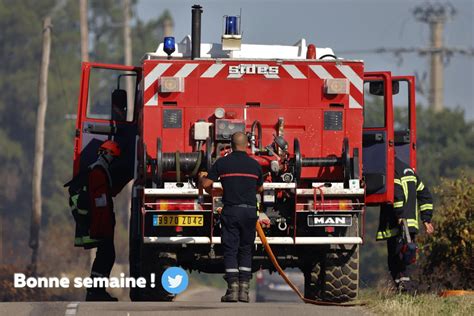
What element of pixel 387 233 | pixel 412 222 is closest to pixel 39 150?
pixel 387 233

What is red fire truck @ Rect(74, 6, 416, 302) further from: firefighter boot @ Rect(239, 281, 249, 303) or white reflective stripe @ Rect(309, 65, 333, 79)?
firefighter boot @ Rect(239, 281, 249, 303)

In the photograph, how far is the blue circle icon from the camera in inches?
586

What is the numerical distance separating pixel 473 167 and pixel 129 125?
150 feet

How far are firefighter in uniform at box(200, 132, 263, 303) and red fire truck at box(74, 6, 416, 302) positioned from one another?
66 centimetres

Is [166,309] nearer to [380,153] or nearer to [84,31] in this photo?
[380,153]

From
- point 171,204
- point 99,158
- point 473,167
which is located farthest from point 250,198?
point 473,167

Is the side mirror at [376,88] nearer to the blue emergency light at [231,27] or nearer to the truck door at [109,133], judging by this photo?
the blue emergency light at [231,27]

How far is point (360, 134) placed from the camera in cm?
1489

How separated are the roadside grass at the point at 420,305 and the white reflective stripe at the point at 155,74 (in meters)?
3.15

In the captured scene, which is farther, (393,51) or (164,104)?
(393,51)

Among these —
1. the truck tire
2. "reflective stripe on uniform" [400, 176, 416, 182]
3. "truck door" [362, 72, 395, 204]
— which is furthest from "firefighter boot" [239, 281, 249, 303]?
"reflective stripe on uniform" [400, 176, 416, 182]

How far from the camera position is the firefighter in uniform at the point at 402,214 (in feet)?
51.8

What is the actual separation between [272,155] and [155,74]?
1.49 meters

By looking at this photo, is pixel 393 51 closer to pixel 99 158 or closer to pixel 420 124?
pixel 420 124
